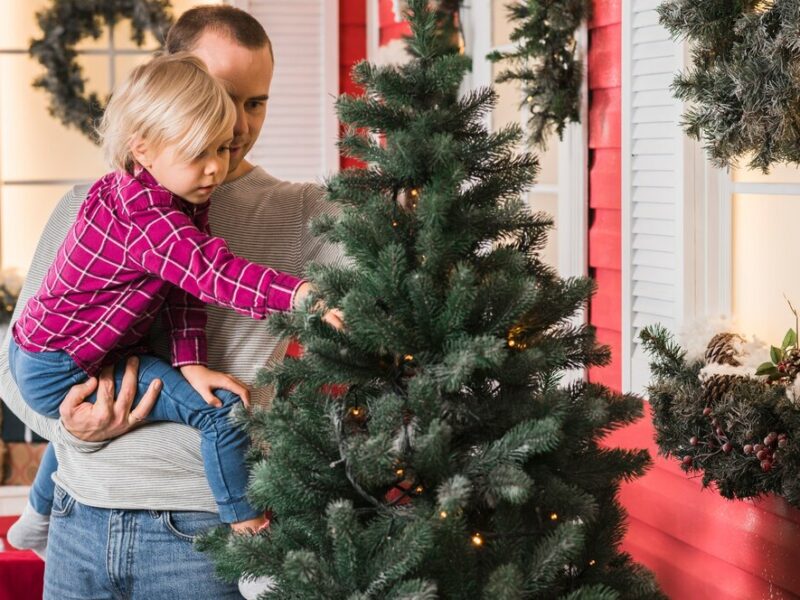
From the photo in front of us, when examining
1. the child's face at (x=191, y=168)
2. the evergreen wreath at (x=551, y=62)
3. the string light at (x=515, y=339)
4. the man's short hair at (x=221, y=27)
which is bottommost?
the string light at (x=515, y=339)

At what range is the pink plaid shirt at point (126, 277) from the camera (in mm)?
1524

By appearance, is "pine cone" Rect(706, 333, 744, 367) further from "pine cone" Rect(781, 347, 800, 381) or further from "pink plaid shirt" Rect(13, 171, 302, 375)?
"pink plaid shirt" Rect(13, 171, 302, 375)

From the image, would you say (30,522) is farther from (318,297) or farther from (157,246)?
(318,297)

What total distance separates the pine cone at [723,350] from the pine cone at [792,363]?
4.9 inches

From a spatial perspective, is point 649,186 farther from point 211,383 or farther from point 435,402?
point 435,402

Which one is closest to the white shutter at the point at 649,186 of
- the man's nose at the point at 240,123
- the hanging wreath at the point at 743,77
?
the hanging wreath at the point at 743,77

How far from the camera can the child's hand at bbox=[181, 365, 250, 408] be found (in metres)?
1.59

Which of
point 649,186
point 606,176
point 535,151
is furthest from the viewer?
point 535,151

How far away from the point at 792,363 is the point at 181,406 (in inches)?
43.9

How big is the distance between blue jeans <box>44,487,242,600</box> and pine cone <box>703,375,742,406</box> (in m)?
0.92

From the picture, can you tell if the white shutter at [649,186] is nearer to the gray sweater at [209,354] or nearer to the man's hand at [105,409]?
the gray sweater at [209,354]

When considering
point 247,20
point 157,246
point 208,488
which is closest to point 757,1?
point 247,20

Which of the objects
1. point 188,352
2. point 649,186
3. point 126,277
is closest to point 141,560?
point 188,352

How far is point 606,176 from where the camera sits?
293cm
